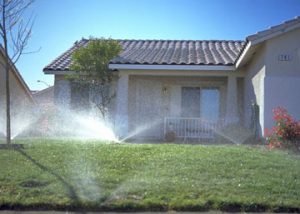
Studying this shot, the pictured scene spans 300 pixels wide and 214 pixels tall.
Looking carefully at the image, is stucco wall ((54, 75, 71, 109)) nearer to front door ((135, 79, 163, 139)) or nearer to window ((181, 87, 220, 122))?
front door ((135, 79, 163, 139))

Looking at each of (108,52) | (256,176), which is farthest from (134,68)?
(256,176)

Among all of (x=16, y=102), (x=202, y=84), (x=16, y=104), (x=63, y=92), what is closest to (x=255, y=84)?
(x=202, y=84)

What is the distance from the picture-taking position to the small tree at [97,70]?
52.2 feet

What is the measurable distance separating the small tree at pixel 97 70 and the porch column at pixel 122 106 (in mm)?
953

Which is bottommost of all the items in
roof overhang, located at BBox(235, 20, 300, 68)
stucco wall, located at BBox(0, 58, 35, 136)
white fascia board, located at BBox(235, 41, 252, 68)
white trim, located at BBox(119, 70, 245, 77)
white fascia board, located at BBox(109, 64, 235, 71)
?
stucco wall, located at BBox(0, 58, 35, 136)

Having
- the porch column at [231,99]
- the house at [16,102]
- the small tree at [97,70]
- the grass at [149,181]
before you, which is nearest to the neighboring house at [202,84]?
the porch column at [231,99]

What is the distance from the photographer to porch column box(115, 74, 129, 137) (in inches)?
587

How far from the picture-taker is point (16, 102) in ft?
71.9

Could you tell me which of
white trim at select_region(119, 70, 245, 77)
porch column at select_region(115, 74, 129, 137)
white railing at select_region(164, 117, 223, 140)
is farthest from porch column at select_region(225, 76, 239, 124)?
porch column at select_region(115, 74, 129, 137)

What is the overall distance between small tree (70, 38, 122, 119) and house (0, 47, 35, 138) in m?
2.49

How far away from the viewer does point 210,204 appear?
5840 mm

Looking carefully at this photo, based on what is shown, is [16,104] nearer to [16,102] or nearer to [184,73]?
[16,102]

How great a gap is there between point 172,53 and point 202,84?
1.89 meters

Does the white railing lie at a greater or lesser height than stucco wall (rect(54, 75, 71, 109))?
lesser
